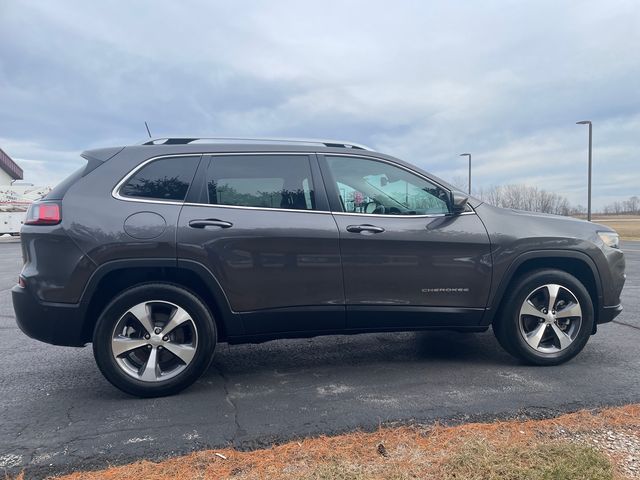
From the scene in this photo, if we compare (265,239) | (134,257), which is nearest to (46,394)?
(134,257)

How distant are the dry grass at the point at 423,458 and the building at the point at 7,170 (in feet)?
163

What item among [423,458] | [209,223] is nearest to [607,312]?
[423,458]

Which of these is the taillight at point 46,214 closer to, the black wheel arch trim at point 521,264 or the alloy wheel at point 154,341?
the alloy wheel at point 154,341

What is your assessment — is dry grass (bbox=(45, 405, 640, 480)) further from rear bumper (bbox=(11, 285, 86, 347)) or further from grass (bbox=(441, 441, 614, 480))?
rear bumper (bbox=(11, 285, 86, 347))

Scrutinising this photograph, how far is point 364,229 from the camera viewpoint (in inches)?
143

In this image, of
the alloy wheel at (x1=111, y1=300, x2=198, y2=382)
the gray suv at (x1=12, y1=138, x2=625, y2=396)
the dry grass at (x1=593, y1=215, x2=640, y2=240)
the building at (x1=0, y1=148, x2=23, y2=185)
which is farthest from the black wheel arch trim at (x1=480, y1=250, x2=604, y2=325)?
the building at (x1=0, y1=148, x2=23, y2=185)

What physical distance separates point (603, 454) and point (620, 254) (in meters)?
2.22

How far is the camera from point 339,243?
357 cm

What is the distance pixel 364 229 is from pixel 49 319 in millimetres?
2417

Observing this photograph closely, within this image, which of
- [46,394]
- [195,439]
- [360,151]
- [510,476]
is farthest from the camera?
[360,151]

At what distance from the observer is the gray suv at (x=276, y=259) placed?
331 centimetres

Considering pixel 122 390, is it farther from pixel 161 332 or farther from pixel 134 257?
pixel 134 257

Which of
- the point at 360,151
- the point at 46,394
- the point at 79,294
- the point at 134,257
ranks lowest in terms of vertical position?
the point at 46,394

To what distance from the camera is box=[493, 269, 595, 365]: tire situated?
3838mm
